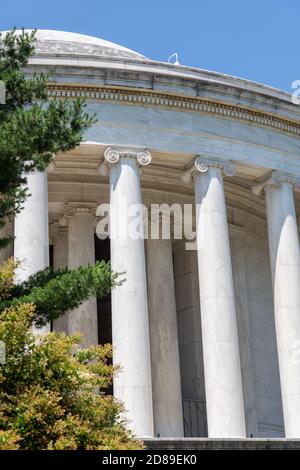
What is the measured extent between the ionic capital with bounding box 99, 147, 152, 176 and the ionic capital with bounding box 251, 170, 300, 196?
8.73m

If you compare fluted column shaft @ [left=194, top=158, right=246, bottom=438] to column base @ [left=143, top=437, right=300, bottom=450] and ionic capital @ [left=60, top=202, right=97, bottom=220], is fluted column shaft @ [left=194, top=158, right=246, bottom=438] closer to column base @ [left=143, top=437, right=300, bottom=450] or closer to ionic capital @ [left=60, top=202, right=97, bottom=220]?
column base @ [left=143, top=437, right=300, bottom=450]

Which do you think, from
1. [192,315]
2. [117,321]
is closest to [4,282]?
[117,321]

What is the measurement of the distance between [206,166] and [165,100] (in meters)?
4.70

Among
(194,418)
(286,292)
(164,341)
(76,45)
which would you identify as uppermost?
(76,45)

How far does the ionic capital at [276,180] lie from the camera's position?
58594 millimetres

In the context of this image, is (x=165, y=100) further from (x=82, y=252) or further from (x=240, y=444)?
(x=240, y=444)

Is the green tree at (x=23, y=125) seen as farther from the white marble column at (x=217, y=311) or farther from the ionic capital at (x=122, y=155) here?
the white marble column at (x=217, y=311)

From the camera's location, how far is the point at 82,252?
62.7m

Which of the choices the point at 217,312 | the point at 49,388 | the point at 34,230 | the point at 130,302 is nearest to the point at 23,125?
the point at 49,388

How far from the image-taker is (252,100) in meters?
57.7

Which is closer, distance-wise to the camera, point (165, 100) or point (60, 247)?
point (165, 100)

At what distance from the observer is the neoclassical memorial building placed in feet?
170

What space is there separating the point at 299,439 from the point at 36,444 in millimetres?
24073

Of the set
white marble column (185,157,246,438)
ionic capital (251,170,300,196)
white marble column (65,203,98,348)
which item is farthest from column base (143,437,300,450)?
ionic capital (251,170,300,196)
